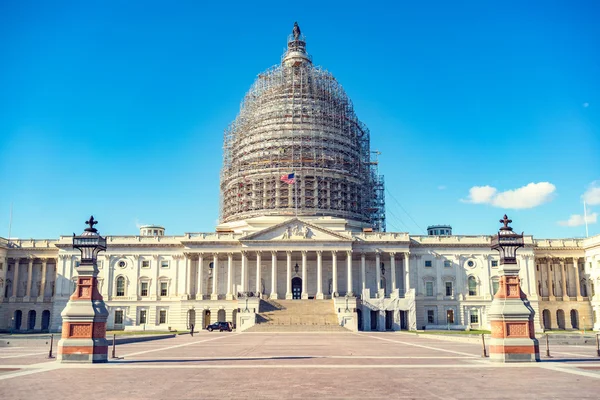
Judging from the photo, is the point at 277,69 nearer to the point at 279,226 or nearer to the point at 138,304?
the point at 279,226

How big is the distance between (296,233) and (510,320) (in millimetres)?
64433

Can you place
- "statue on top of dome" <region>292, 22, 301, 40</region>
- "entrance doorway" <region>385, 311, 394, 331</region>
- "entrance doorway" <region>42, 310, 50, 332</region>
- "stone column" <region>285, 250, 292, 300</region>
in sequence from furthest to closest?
"statue on top of dome" <region>292, 22, 301, 40</region> < "entrance doorway" <region>42, 310, 50, 332</region> < "stone column" <region>285, 250, 292, 300</region> < "entrance doorway" <region>385, 311, 394, 331</region>

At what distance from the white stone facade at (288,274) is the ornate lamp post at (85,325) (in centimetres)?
6111

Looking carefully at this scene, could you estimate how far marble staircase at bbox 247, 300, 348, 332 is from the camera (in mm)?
72250

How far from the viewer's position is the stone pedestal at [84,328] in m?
30.3

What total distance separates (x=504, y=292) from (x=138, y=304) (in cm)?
7717

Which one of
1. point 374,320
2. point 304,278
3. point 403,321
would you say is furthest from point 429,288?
point 304,278

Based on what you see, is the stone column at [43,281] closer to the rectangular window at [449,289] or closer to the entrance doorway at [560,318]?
the rectangular window at [449,289]

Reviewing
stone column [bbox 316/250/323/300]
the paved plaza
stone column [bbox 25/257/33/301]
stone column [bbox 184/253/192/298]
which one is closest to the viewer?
the paved plaza

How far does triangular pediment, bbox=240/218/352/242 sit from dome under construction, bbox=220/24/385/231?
799 centimetres

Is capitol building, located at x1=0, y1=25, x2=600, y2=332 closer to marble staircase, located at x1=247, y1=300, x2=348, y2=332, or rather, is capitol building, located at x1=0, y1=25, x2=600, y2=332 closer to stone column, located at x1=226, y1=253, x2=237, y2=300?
stone column, located at x1=226, y1=253, x2=237, y2=300

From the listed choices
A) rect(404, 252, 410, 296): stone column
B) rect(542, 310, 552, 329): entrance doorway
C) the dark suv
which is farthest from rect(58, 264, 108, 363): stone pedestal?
rect(542, 310, 552, 329): entrance doorway

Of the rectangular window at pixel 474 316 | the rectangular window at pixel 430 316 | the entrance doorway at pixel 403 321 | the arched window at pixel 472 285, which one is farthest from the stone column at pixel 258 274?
the rectangular window at pixel 474 316

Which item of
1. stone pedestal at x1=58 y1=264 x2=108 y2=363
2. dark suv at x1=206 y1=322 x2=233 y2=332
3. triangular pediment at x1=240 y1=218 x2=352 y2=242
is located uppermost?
triangular pediment at x1=240 y1=218 x2=352 y2=242
